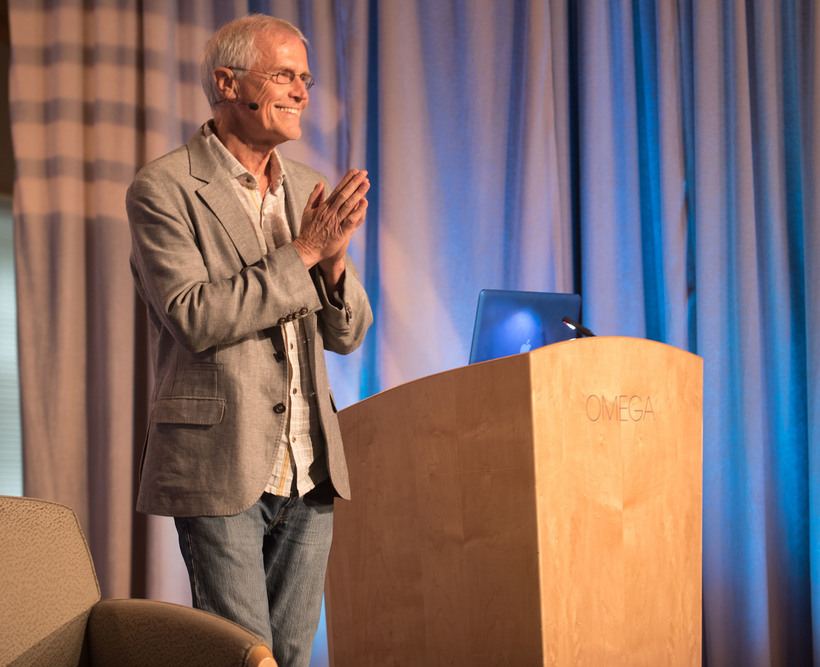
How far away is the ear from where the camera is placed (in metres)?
1.51

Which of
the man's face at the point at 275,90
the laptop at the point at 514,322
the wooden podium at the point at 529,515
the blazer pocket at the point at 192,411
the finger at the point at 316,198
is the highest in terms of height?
the man's face at the point at 275,90

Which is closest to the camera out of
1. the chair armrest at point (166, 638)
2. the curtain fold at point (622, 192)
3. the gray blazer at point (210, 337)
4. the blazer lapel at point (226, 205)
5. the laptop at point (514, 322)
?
the chair armrest at point (166, 638)

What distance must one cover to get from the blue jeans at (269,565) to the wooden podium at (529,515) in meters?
0.41

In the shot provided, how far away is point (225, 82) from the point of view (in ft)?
4.98

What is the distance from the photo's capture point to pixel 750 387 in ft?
10.2

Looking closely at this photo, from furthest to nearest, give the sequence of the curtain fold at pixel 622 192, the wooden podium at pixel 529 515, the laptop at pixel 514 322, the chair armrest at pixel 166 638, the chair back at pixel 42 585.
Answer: the curtain fold at pixel 622 192 < the laptop at pixel 514 322 < the wooden podium at pixel 529 515 < the chair back at pixel 42 585 < the chair armrest at pixel 166 638

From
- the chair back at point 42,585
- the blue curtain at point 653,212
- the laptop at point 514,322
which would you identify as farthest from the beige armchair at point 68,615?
the blue curtain at point 653,212

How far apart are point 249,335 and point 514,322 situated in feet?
3.18

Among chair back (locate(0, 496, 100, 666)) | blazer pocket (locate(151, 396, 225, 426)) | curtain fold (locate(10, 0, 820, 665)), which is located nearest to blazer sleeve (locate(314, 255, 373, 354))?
blazer pocket (locate(151, 396, 225, 426))

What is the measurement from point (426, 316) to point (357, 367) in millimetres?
324

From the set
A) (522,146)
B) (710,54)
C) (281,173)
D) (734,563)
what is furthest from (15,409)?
(710,54)

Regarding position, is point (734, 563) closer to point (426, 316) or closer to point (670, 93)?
point (426, 316)

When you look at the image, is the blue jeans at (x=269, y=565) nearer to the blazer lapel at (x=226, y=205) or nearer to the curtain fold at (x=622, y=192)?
the blazer lapel at (x=226, y=205)

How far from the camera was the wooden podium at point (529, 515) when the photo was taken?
5.54 feet
